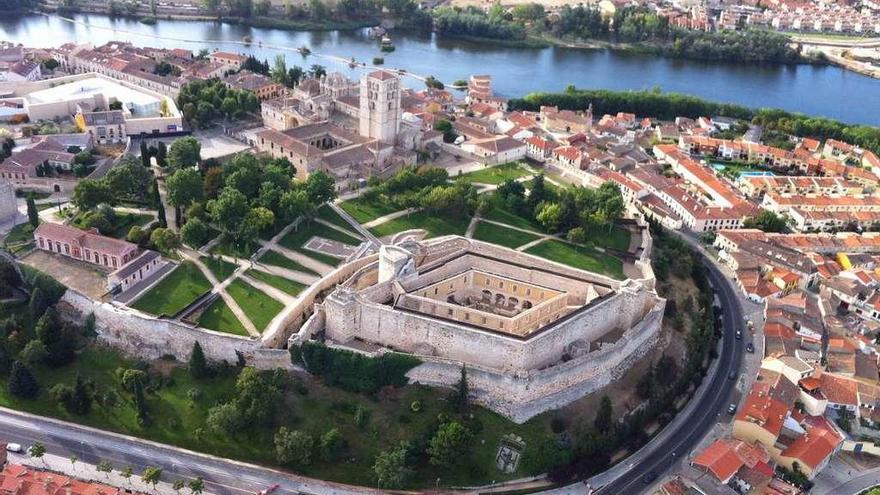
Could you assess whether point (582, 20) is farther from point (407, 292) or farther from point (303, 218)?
point (407, 292)

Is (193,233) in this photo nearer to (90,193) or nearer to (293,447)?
(90,193)

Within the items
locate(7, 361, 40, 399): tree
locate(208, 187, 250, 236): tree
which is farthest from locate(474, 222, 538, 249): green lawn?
locate(7, 361, 40, 399): tree

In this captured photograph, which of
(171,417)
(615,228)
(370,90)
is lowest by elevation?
(171,417)

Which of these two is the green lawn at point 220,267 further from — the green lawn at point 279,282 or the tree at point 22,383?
the tree at point 22,383

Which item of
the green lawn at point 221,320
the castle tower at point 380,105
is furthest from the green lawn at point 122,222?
the castle tower at point 380,105

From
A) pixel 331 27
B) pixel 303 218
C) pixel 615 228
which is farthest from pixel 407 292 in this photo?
pixel 331 27

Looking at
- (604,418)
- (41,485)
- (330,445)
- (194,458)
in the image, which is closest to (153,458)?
(194,458)
